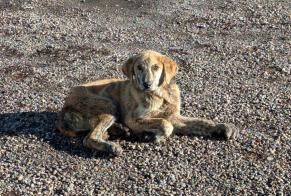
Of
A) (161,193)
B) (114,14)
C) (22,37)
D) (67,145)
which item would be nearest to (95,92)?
(67,145)

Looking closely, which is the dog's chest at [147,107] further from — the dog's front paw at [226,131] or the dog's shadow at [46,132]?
the dog's front paw at [226,131]

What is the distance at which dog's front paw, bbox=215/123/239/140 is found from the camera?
35.2ft

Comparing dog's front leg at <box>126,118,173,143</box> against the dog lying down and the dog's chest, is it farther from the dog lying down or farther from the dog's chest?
the dog's chest

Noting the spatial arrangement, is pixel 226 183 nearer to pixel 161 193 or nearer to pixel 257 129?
pixel 161 193

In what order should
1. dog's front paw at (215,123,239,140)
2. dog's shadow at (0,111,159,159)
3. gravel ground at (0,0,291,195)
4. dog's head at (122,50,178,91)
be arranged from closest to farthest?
gravel ground at (0,0,291,195)
dog's head at (122,50,178,91)
dog's shadow at (0,111,159,159)
dog's front paw at (215,123,239,140)

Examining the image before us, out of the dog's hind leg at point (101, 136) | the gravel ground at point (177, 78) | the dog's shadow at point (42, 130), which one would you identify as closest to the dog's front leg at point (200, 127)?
the gravel ground at point (177, 78)

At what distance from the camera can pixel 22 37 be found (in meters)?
16.6

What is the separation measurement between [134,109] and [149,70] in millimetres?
927

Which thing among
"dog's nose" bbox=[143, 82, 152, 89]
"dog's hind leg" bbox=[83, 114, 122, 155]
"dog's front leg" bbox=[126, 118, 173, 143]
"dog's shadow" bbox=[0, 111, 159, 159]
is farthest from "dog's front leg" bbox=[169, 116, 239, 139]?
"dog's hind leg" bbox=[83, 114, 122, 155]

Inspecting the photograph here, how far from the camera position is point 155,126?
34.3 ft

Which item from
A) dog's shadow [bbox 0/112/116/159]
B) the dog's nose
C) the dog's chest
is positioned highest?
the dog's nose

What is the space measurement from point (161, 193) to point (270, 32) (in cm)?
838

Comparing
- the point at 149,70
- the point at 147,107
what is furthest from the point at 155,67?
the point at 147,107

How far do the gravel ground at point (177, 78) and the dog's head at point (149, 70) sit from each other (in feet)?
3.85
